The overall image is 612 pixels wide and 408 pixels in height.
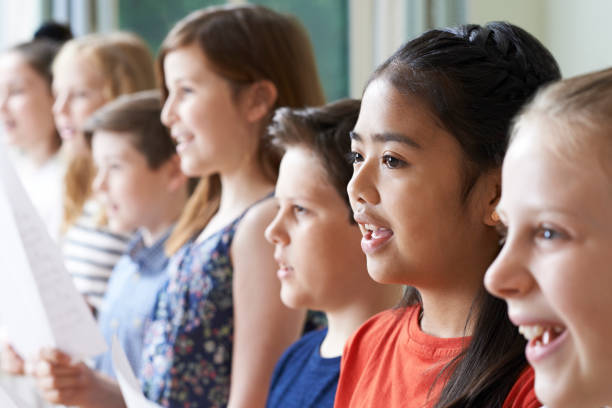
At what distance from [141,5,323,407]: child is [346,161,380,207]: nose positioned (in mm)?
493

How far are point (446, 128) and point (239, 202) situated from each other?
0.66m

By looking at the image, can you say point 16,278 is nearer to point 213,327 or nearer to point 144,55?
point 213,327

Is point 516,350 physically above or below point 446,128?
below

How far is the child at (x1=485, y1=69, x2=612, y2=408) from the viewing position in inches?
19.1

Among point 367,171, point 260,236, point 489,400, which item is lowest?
point 260,236

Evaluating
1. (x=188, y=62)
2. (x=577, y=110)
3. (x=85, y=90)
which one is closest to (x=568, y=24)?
(x=188, y=62)

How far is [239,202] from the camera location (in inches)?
52.7

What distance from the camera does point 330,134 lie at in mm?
1026

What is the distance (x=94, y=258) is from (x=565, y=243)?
1534 millimetres

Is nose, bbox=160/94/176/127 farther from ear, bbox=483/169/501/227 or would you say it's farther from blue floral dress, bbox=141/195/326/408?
ear, bbox=483/169/501/227

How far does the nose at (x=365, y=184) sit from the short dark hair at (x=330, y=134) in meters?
0.24

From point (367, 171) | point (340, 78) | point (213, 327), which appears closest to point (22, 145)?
point (340, 78)

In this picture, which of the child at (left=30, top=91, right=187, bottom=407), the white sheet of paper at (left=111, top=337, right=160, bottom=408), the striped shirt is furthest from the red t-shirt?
the striped shirt

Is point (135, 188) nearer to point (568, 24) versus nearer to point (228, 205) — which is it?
point (228, 205)
